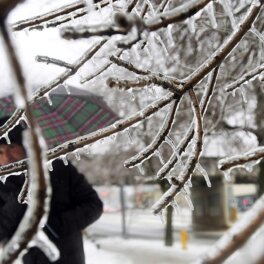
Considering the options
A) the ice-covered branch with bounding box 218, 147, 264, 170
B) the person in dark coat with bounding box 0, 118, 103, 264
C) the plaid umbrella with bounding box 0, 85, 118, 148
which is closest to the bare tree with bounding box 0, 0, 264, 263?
the ice-covered branch with bounding box 218, 147, 264, 170

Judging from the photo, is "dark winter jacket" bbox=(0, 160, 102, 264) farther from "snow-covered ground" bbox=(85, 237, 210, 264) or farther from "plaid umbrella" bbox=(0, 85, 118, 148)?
"snow-covered ground" bbox=(85, 237, 210, 264)

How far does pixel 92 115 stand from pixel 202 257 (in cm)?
362

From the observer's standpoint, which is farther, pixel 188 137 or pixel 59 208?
pixel 59 208

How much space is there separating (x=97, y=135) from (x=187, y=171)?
270mm

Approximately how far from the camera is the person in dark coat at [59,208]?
2.82 m

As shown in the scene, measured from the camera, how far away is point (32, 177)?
59 cm

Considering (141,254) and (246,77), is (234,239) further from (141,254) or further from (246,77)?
(141,254)

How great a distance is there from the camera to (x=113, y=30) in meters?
0.82

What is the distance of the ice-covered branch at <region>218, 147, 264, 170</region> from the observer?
1.00 m

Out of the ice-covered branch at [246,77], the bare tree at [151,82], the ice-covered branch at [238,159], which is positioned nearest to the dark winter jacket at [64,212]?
the bare tree at [151,82]

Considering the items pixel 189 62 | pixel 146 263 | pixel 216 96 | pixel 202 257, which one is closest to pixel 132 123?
pixel 202 257

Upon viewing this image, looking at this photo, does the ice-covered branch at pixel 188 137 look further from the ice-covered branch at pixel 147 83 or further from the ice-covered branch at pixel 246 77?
the ice-covered branch at pixel 147 83

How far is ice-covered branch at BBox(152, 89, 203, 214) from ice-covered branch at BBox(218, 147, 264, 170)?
0.97 feet

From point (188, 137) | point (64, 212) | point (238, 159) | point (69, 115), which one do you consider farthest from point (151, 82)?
point (69, 115)
